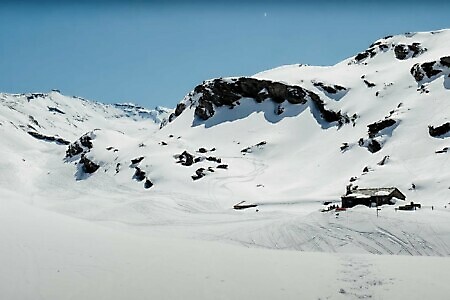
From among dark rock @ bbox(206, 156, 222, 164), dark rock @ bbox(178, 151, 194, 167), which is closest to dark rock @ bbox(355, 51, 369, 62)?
dark rock @ bbox(206, 156, 222, 164)

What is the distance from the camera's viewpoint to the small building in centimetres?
5231

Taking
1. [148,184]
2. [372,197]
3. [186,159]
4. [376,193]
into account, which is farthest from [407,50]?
[372,197]

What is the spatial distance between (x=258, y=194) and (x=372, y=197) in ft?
85.3

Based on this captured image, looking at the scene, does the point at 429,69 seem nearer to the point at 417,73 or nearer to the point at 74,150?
the point at 417,73

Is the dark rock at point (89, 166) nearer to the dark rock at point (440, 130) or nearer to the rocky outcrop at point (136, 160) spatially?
the rocky outcrop at point (136, 160)

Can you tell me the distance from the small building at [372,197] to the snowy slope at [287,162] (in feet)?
11.3

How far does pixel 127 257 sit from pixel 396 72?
348ft

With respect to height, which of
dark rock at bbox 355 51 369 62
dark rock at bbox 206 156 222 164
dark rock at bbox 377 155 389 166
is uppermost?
dark rock at bbox 355 51 369 62

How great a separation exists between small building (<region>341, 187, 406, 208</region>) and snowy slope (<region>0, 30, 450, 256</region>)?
3.45 meters

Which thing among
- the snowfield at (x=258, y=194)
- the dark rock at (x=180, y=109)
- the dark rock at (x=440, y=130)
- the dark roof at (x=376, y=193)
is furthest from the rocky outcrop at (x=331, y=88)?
the dark roof at (x=376, y=193)

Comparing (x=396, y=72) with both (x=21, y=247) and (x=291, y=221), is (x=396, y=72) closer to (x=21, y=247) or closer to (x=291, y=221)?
(x=291, y=221)

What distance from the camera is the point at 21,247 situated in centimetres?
2683

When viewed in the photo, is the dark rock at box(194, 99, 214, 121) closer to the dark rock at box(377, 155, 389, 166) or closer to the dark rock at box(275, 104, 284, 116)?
the dark rock at box(275, 104, 284, 116)

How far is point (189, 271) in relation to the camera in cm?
2411
